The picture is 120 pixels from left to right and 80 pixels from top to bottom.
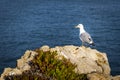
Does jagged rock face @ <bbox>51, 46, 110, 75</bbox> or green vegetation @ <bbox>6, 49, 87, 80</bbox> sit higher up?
green vegetation @ <bbox>6, 49, 87, 80</bbox>

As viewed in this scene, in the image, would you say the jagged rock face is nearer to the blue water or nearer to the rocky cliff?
the rocky cliff

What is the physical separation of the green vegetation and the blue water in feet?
62.7

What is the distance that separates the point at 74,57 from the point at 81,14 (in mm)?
49875

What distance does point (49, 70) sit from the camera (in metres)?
16.6

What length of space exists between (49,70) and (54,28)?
40105 mm

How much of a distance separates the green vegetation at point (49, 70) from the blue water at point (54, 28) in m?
19.1

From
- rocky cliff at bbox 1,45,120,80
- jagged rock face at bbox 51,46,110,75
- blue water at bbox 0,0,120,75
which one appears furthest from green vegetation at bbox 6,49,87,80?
blue water at bbox 0,0,120,75

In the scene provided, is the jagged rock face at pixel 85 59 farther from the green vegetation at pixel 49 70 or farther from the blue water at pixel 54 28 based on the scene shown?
the blue water at pixel 54 28

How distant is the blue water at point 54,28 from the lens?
43781 mm

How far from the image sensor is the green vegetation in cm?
1523

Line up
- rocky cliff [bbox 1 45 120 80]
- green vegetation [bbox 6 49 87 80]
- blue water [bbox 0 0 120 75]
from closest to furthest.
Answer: green vegetation [bbox 6 49 87 80] < rocky cliff [bbox 1 45 120 80] < blue water [bbox 0 0 120 75]

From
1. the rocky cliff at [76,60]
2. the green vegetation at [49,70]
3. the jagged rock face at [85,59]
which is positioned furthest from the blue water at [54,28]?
the green vegetation at [49,70]

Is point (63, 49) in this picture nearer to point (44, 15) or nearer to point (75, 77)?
point (75, 77)

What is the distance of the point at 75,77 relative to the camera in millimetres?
16469
